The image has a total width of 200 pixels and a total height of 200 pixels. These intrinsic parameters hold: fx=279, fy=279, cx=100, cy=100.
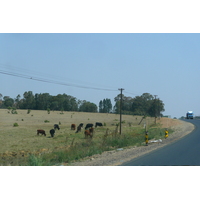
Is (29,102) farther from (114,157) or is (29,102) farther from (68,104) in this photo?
(114,157)

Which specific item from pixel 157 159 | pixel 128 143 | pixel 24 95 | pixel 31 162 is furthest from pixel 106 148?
pixel 24 95

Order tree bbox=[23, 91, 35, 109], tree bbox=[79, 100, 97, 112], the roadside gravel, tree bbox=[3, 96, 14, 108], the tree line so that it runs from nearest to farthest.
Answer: the roadside gravel
the tree line
tree bbox=[23, 91, 35, 109]
tree bbox=[79, 100, 97, 112]
tree bbox=[3, 96, 14, 108]

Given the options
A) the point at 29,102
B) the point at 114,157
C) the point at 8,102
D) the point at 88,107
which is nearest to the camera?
the point at 114,157

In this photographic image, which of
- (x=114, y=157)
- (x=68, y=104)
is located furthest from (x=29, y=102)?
(x=114, y=157)

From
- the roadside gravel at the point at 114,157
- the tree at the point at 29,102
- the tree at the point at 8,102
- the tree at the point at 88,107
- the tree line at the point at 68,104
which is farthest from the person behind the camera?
the tree at the point at 8,102

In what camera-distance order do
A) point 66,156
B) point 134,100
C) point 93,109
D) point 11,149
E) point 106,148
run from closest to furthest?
point 66,156 → point 106,148 → point 11,149 → point 134,100 → point 93,109

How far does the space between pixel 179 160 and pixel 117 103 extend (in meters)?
119

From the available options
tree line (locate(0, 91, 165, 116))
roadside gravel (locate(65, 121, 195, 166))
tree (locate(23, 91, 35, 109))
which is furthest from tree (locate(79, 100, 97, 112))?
roadside gravel (locate(65, 121, 195, 166))

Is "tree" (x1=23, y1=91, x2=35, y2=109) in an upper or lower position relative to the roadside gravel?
upper

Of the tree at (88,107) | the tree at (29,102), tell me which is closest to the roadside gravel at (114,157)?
the tree at (29,102)

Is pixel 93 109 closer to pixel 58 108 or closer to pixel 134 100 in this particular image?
pixel 58 108

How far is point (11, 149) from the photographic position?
81.9 feet

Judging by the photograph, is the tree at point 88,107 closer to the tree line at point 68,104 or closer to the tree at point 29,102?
the tree line at point 68,104

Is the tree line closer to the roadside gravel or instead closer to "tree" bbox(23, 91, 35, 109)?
"tree" bbox(23, 91, 35, 109)
